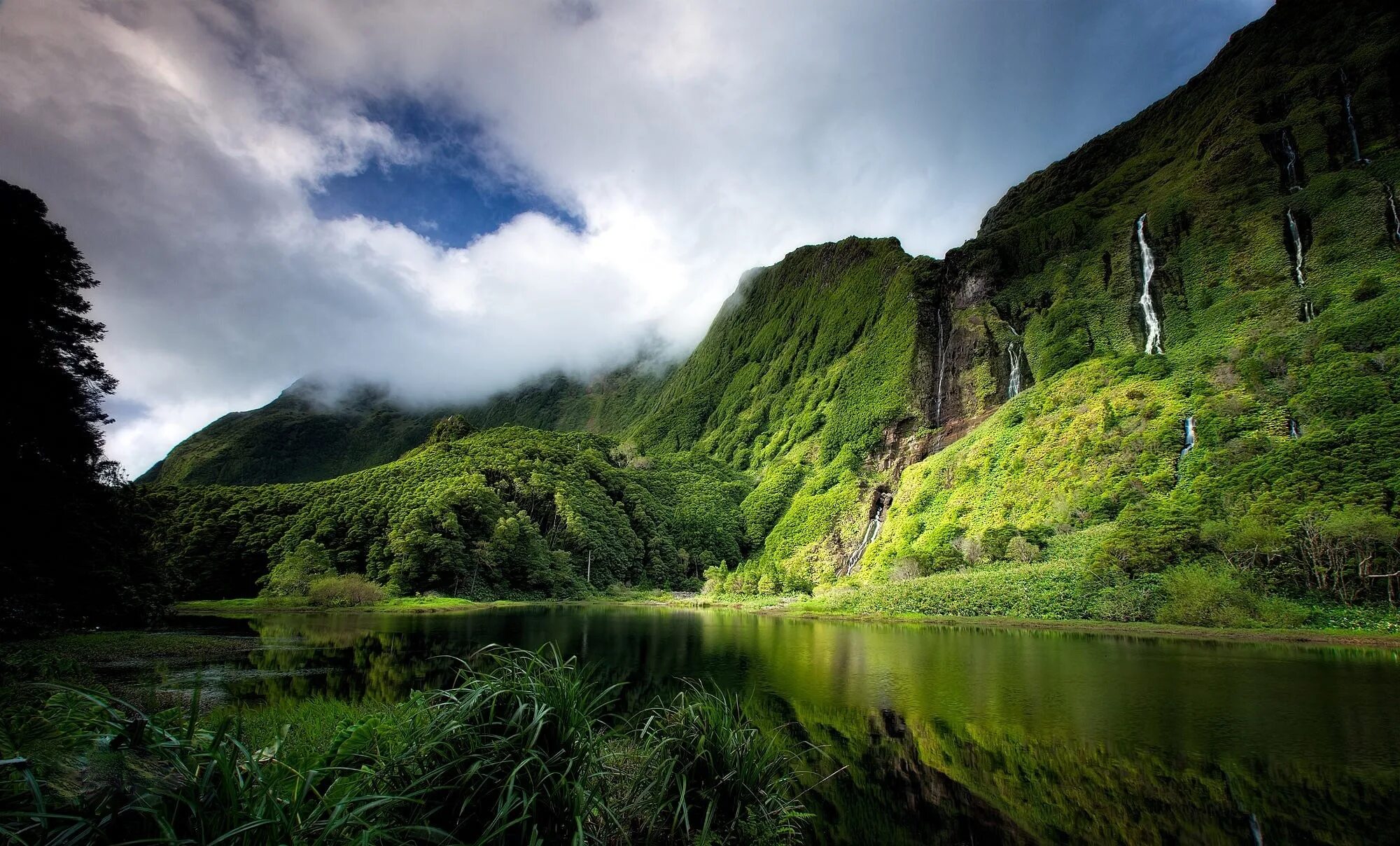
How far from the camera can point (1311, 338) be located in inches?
1887

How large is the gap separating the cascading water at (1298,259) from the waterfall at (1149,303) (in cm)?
1228

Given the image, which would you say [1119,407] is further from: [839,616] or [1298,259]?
[839,616]

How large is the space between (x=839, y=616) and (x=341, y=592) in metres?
50.0

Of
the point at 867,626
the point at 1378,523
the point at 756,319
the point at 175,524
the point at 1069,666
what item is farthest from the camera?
the point at 756,319

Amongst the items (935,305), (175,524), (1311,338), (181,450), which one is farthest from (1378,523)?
(181,450)

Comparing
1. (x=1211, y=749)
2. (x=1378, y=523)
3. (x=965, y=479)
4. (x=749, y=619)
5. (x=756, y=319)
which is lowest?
(x=749, y=619)

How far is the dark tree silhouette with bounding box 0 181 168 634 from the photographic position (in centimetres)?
1653

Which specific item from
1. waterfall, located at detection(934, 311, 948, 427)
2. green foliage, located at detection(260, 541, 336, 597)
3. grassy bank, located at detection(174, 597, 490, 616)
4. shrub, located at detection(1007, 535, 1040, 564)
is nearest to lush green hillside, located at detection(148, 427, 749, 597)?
green foliage, located at detection(260, 541, 336, 597)

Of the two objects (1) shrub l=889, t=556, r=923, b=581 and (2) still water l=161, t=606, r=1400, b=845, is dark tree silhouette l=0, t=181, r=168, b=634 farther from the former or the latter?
(1) shrub l=889, t=556, r=923, b=581

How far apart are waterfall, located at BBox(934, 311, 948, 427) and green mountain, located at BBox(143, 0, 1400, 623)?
82cm

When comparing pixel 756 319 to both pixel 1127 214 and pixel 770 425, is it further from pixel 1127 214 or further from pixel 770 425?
pixel 1127 214

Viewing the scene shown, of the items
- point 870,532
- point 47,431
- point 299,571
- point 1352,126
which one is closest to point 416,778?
point 47,431

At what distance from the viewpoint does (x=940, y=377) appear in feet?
334

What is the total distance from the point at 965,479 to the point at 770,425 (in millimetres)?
74747
